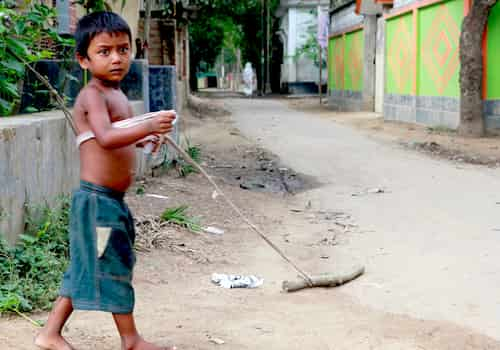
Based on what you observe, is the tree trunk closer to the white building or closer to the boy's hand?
the boy's hand

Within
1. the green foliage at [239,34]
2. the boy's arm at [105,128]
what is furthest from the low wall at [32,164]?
the green foliage at [239,34]

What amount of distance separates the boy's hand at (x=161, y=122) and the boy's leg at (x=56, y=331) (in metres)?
0.82

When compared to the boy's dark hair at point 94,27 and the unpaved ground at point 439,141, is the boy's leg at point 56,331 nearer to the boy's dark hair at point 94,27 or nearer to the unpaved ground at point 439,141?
→ the boy's dark hair at point 94,27

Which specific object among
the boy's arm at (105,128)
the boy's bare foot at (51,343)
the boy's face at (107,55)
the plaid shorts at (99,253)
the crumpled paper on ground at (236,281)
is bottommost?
the crumpled paper on ground at (236,281)

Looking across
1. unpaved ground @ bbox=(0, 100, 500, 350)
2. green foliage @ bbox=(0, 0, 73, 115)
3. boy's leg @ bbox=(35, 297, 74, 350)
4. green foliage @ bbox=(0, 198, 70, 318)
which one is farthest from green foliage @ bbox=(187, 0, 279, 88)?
boy's leg @ bbox=(35, 297, 74, 350)

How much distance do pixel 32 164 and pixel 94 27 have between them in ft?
6.47

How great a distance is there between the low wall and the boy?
4.33ft

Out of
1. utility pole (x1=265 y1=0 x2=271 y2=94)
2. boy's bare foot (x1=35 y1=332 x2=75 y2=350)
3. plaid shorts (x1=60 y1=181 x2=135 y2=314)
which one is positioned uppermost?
utility pole (x1=265 y1=0 x2=271 y2=94)

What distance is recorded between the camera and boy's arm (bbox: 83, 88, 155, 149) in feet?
9.54

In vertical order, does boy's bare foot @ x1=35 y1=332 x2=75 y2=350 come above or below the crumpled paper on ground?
above

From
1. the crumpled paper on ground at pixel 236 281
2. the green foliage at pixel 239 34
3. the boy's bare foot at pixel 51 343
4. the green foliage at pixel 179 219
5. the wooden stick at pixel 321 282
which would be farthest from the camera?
the green foliage at pixel 239 34

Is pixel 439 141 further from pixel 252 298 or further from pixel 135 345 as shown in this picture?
pixel 135 345

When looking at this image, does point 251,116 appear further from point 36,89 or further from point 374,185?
point 36,89

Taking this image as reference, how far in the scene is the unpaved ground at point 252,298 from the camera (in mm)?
3488
